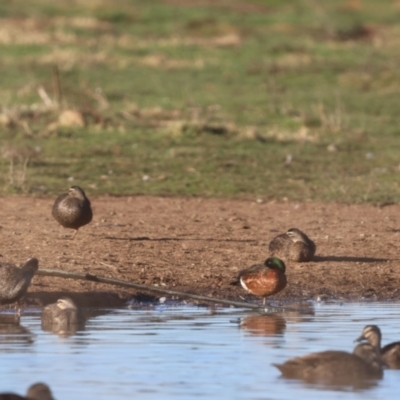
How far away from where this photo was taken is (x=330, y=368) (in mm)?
7723

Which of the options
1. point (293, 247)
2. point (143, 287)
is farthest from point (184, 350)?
point (293, 247)

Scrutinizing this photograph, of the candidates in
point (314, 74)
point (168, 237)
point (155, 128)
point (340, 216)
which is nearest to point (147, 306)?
point (168, 237)

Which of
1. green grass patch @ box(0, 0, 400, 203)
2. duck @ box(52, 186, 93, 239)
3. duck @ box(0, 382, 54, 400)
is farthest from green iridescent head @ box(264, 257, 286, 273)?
green grass patch @ box(0, 0, 400, 203)

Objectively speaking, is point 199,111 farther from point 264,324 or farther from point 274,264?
point 264,324

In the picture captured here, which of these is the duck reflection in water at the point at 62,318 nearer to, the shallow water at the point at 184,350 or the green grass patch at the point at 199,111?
the shallow water at the point at 184,350

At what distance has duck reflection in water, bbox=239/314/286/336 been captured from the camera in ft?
31.4

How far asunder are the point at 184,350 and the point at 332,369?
1343 mm

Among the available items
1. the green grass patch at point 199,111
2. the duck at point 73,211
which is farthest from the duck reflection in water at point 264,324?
the green grass patch at point 199,111

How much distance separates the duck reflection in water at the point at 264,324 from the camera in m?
9.56

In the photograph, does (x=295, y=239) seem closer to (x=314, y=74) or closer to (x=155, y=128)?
(x=155, y=128)

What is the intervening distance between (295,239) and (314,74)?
64.8 ft

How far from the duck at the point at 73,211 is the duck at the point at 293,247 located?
1.94 meters

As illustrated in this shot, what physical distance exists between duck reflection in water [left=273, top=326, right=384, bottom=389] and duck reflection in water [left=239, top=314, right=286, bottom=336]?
1.62 m

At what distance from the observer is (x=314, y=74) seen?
103 feet
